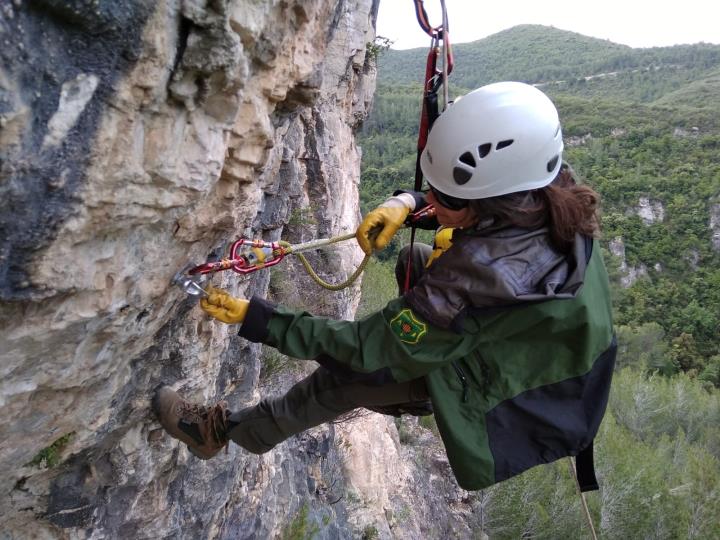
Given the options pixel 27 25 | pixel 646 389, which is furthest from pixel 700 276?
pixel 27 25

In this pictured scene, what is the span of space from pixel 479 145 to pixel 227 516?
3.08m

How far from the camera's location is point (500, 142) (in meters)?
2.12

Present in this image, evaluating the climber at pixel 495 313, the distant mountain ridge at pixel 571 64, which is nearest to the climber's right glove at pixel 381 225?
the climber at pixel 495 313

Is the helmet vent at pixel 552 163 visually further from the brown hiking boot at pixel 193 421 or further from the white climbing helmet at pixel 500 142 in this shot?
the brown hiking boot at pixel 193 421

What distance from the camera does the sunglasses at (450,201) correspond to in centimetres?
223

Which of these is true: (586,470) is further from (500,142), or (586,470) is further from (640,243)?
(640,243)

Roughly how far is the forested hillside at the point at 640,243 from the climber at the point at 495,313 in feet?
13.4

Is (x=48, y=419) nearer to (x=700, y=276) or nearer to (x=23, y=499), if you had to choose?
(x=23, y=499)

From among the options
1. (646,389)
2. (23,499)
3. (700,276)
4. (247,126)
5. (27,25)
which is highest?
(27,25)

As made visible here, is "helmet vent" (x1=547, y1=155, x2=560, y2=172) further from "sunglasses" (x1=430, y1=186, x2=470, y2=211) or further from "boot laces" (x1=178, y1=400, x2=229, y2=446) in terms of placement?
"boot laces" (x1=178, y1=400, x2=229, y2=446)

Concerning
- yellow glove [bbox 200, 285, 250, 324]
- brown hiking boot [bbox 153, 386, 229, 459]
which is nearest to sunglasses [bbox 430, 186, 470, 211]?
yellow glove [bbox 200, 285, 250, 324]

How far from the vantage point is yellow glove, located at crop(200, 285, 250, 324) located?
2.14 m

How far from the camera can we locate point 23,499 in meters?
2.28

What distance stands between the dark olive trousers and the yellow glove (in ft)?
1.77
